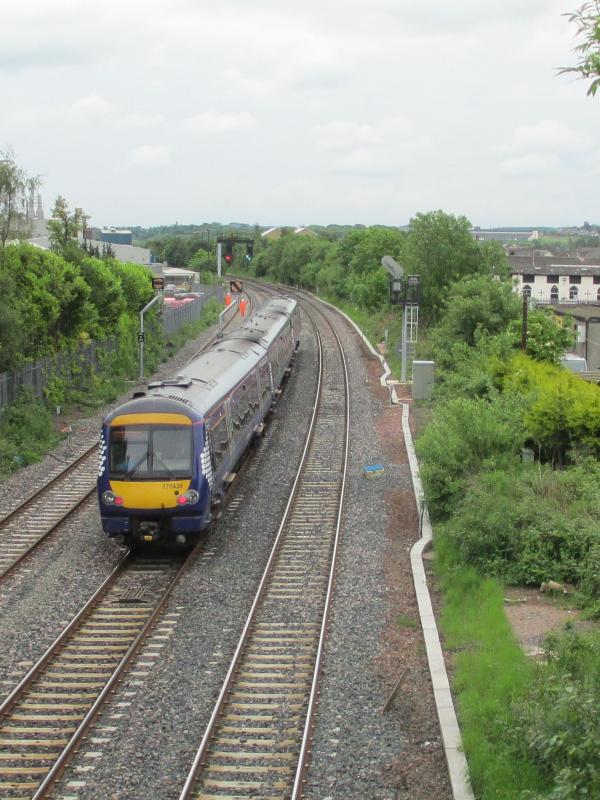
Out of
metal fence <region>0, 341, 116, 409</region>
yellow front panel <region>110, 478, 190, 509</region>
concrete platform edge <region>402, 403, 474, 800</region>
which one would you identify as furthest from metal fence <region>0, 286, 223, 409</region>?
concrete platform edge <region>402, 403, 474, 800</region>

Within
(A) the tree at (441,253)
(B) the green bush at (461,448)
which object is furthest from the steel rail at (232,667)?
(A) the tree at (441,253)

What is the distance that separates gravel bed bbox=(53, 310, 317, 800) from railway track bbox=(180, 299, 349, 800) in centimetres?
21

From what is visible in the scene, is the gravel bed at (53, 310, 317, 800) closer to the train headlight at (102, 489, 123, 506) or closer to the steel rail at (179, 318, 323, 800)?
the steel rail at (179, 318, 323, 800)

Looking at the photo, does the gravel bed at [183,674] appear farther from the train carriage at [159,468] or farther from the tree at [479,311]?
the tree at [479,311]

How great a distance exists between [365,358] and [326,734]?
33751 millimetres

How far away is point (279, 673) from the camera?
1123 cm

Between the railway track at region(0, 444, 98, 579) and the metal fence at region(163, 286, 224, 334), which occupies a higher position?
the metal fence at region(163, 286, 224, 334)

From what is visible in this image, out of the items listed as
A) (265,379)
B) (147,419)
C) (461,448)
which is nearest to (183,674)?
(147,419)

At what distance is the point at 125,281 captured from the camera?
1491 inches

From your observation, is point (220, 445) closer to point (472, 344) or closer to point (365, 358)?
point (472, 344)

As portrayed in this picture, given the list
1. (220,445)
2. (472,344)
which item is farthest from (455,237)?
(220,445)

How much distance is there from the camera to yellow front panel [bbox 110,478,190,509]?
48.8 ft

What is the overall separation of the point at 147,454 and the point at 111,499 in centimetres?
91

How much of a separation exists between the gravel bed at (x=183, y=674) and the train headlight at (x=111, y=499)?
1.58 meters
